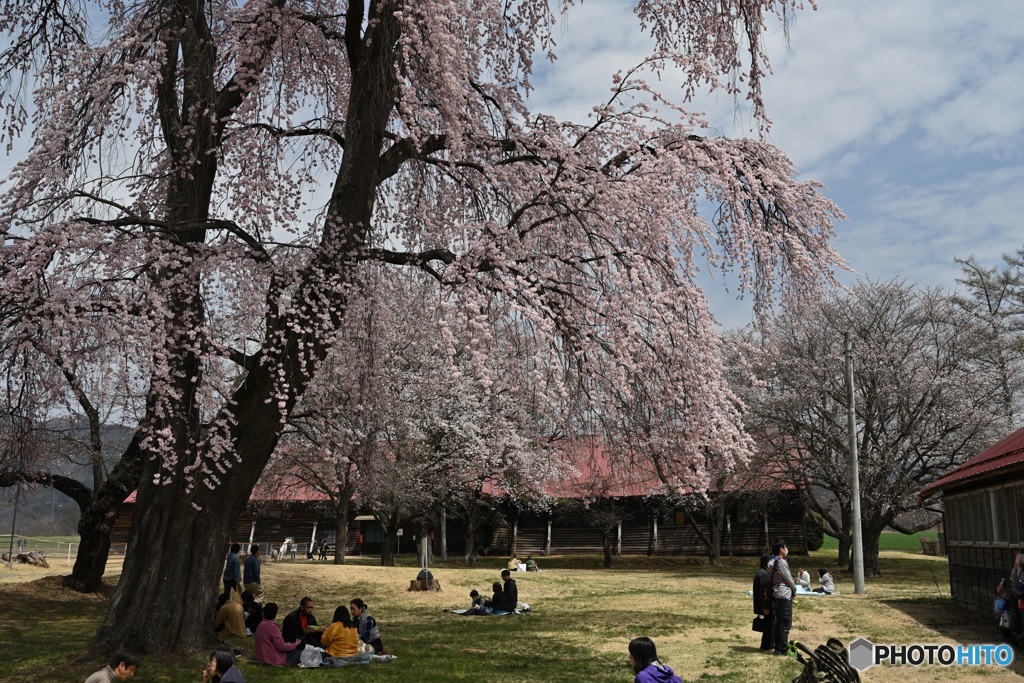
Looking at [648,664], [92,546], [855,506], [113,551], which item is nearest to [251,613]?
[92,546]

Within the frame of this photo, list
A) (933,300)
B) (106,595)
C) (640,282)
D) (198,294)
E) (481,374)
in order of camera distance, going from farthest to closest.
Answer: (933,300) < (106,595) < (198,294) < (640,282) < (481,374)

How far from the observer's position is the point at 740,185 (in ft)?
38.3

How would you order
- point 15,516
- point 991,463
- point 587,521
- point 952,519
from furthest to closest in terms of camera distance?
point 587,521 < point 15,516 < point 952,519 < point 991,463

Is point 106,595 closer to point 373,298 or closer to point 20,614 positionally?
point 20,614

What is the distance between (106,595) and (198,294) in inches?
536

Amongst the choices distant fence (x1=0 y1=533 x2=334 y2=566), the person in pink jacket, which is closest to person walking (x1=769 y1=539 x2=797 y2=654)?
the person in pink jacket

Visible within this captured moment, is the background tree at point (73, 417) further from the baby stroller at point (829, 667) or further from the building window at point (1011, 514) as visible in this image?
the building window at point (1011, 514)

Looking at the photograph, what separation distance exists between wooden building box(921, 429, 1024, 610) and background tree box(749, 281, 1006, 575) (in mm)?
11575

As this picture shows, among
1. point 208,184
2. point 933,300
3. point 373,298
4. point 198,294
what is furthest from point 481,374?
point 933,300

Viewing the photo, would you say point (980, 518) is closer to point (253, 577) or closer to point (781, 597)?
point (781, 597)

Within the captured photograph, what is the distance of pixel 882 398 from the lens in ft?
106

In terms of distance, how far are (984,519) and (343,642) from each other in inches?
478

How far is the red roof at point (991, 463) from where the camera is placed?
14571 millimetres

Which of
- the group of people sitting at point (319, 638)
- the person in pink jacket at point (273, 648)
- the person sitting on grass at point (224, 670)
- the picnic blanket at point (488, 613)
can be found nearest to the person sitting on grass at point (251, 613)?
the group of people sitting at point (319, 638)
